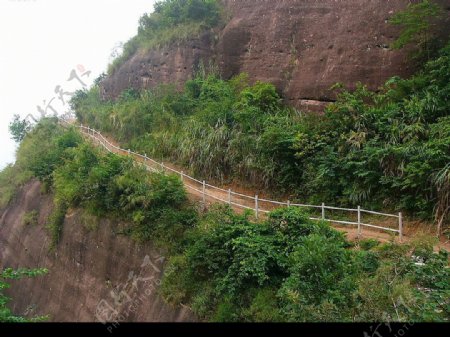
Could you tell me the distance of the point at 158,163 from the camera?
58.1ft

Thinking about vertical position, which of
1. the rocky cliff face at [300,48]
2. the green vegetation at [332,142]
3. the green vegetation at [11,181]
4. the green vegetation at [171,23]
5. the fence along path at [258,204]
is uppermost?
the green vegetation at [171,23]

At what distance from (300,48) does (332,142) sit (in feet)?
24.2

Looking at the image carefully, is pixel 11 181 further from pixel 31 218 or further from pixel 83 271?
pixel 83 271

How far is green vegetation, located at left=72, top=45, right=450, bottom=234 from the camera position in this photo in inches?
428

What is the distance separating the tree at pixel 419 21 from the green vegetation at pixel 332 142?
1.28 m

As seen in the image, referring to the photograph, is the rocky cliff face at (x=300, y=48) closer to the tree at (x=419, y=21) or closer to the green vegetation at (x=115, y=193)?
the tree at (x=419, y=21)

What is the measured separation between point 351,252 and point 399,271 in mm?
1468

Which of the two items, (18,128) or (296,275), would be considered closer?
(296,275)

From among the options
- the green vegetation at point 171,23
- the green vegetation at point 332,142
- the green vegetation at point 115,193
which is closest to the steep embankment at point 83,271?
the green vegetation at point 115,193

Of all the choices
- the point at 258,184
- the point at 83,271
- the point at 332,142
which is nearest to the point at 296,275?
the point at 332,142

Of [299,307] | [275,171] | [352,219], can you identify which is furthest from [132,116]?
[299,307]

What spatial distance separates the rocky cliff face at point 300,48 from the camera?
16.3 m

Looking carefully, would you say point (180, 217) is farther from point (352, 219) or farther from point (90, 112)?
point (90, 112)

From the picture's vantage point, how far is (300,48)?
19.0 metres
